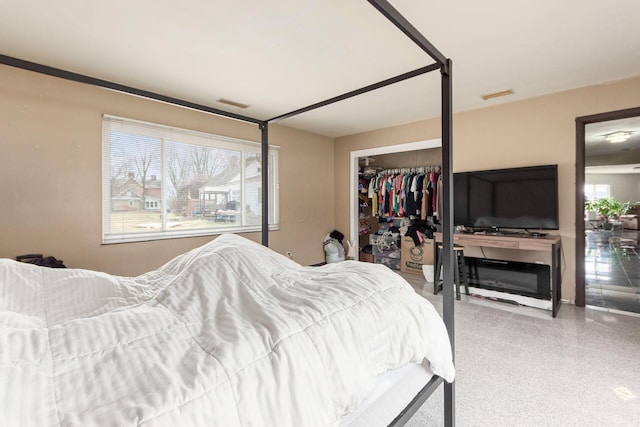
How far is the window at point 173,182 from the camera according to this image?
9.64ft

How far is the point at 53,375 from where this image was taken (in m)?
0.55

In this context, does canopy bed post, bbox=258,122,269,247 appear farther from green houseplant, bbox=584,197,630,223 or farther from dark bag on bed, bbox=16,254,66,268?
green houseplant, bbox=584,197,630,223

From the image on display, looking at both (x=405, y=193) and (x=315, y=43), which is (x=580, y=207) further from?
(x=315, y=43)

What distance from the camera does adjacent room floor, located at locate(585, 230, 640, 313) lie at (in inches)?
123

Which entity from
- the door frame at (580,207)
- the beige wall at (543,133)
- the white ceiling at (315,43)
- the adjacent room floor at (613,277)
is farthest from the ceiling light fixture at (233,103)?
the adjacent room floor at (613,277)

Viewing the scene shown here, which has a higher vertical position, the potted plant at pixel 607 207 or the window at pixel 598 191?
the window at pixel 598 191

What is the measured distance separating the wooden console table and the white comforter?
2321 millimetres

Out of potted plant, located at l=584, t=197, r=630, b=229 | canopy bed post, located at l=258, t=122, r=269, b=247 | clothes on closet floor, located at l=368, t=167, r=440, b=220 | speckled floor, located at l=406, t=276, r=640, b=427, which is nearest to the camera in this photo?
speckled floor, located at l=406, t=276, r=640, b=427

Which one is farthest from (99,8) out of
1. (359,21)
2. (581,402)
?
(581,402)

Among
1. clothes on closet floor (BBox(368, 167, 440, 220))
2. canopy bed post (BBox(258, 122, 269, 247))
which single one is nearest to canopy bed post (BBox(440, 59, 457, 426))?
canopy bed post (BBox(258, 122, 269, 247))

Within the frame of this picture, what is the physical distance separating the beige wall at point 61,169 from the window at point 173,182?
100 mm

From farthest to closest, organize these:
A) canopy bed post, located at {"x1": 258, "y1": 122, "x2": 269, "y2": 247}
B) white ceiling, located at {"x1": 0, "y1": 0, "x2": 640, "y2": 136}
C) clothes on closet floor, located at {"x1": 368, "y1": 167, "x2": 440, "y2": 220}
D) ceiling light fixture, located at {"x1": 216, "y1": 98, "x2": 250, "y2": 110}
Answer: clothes on closet floor, located at {"x1": 368, "y1": 167, "x2": 440, "y2": 220} < ceiling light fixture, located at {"x1": 216, "y1": 98, "x2": 250, "y2": 110} < canopy bed post, located at {"x1": 258, "y1": 122, "x2": 269, "y2": 247} < white ceiling, located at {"x1": 0, "y1": 0, "x2": 640, "y2": 136}

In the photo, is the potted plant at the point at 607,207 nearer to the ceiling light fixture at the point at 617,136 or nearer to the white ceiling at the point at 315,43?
the ceiling light fixture at the point at 617,136

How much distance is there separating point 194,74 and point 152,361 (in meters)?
2.67
